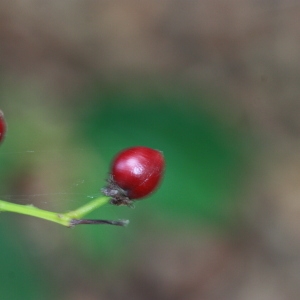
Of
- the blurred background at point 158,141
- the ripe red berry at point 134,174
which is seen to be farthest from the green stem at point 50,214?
the blurred background at point 158,141

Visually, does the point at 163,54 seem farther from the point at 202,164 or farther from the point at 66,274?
the point at 66,274

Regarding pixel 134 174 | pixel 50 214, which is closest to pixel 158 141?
pixel 134 174

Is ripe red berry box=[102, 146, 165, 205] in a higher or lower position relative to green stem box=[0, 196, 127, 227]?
higher

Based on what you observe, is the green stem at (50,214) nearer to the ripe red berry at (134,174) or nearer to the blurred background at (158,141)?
the ripe red berry at (134,174)

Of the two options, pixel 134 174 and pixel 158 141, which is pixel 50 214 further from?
pixel 158 141

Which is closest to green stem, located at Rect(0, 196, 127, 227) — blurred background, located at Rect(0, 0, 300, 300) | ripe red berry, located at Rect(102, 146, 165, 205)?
ripe red berry, located at Rect(102, 146, 165, 205)

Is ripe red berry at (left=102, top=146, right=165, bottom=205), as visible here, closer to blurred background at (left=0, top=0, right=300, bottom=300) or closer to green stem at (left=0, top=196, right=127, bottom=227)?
green stem at (left=0, top=196, right=127, bottom=227)
